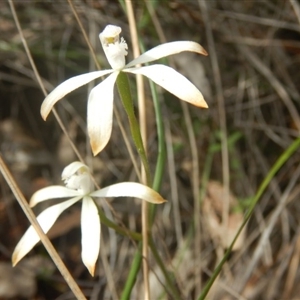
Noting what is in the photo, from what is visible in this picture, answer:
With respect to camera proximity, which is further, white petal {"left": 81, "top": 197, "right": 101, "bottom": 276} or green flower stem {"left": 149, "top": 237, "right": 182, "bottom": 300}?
green flower stem {"left": 149, "top": 237, "right": 182, "bottom": 300}

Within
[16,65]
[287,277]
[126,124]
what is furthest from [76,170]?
[16,65]

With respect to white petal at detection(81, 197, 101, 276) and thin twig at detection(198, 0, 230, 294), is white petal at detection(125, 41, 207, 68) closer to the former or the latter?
white petal at detection(81, 197, 101, 276)

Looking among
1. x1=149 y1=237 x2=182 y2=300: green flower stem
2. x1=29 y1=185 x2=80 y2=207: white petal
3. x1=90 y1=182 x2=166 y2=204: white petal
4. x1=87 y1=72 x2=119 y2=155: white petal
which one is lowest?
x1=149 y1=237 x2=182 y2=300: green flower stem

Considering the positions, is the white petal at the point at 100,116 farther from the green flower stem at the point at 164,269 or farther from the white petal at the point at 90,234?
the green flower stem at the point at 164,269

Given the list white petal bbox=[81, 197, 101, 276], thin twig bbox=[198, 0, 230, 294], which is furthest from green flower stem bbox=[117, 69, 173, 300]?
thin twig bbox=[198, 0, 230, 294]

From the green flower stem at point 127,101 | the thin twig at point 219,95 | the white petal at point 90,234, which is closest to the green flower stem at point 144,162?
the green flower stem at point 127,101

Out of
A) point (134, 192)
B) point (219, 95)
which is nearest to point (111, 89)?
point (134, 192)

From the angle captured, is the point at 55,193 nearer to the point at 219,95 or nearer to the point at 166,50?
the point at 166,50
